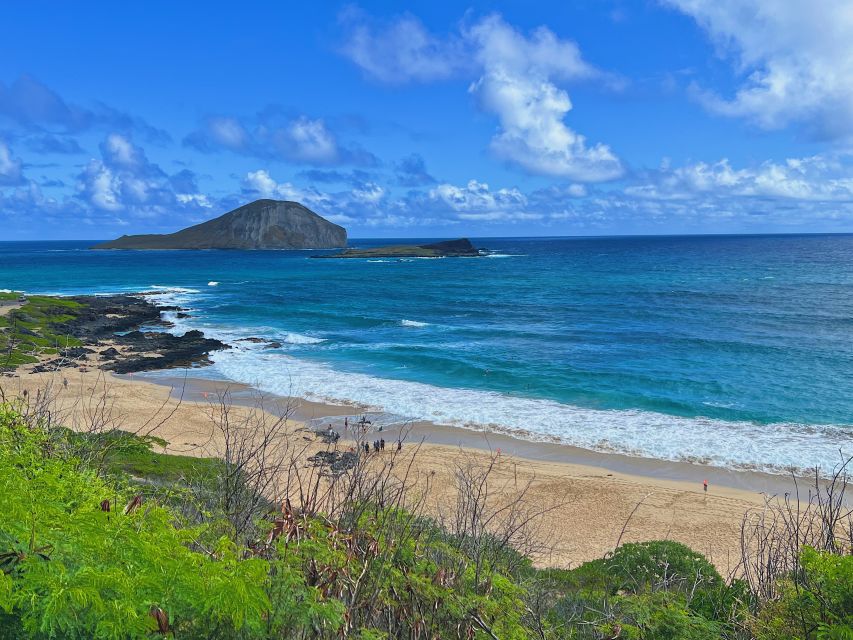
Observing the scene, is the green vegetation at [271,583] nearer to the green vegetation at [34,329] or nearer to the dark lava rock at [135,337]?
the green vegetation at [34,329]

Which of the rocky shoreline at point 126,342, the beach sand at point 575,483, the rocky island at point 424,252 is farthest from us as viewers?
the rocky island at point 424,252

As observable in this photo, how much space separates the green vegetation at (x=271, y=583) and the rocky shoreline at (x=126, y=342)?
24.8 meters

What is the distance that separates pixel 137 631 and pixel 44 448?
554cm

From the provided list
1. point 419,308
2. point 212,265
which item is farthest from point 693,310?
point 212,265

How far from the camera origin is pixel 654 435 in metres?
22.9

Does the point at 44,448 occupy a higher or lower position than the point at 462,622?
higher

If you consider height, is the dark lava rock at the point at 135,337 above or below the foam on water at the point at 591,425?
above

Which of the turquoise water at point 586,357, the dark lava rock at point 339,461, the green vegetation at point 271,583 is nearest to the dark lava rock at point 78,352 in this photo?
the turquoise water at point 586,357

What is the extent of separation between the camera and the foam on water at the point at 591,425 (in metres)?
21.0

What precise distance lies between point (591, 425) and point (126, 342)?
31.0m

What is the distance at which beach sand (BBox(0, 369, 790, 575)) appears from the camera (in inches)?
613

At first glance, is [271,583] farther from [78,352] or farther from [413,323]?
[413,323]

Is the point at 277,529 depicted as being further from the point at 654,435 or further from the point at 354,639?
the point at 654,435

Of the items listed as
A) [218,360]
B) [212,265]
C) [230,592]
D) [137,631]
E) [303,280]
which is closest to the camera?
[137,631]
